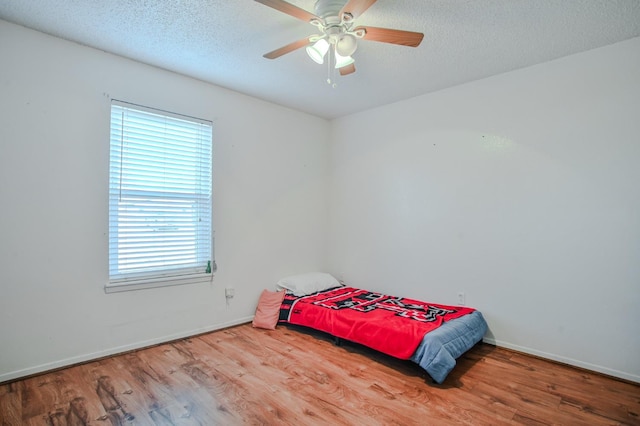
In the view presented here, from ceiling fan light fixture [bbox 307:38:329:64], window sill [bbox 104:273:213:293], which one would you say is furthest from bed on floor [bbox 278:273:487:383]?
ceiling fan light fixture [bbox 307:38:329:64]

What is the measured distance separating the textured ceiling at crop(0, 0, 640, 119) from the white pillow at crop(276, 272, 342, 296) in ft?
7.35

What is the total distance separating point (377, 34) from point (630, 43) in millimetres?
2067

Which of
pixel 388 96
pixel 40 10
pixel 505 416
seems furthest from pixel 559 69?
pixel 40 10

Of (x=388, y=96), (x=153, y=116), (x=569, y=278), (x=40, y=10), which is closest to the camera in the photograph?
(x=40, y=10)

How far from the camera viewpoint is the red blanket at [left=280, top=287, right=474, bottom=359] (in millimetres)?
2631

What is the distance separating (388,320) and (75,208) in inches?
109

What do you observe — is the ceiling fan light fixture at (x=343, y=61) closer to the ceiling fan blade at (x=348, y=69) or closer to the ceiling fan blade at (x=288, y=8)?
the ceiling fan blade at (x=348, y=69)

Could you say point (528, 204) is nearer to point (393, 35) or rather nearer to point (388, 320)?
point (388, 320)

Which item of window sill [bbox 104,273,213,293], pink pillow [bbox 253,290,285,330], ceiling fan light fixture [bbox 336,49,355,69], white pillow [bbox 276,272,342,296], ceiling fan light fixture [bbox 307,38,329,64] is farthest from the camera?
white pillow [bbox 276,272,342,296]

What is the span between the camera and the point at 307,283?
392cm

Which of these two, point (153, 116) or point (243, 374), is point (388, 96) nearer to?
point (153, 116)

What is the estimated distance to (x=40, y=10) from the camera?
2215 millimetres

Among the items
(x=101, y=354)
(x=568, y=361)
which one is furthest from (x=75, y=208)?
(x=568, y=361)

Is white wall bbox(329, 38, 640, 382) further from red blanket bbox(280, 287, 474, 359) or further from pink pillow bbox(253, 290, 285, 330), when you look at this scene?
pink pillow bbox(253, 290, 285, 330)
